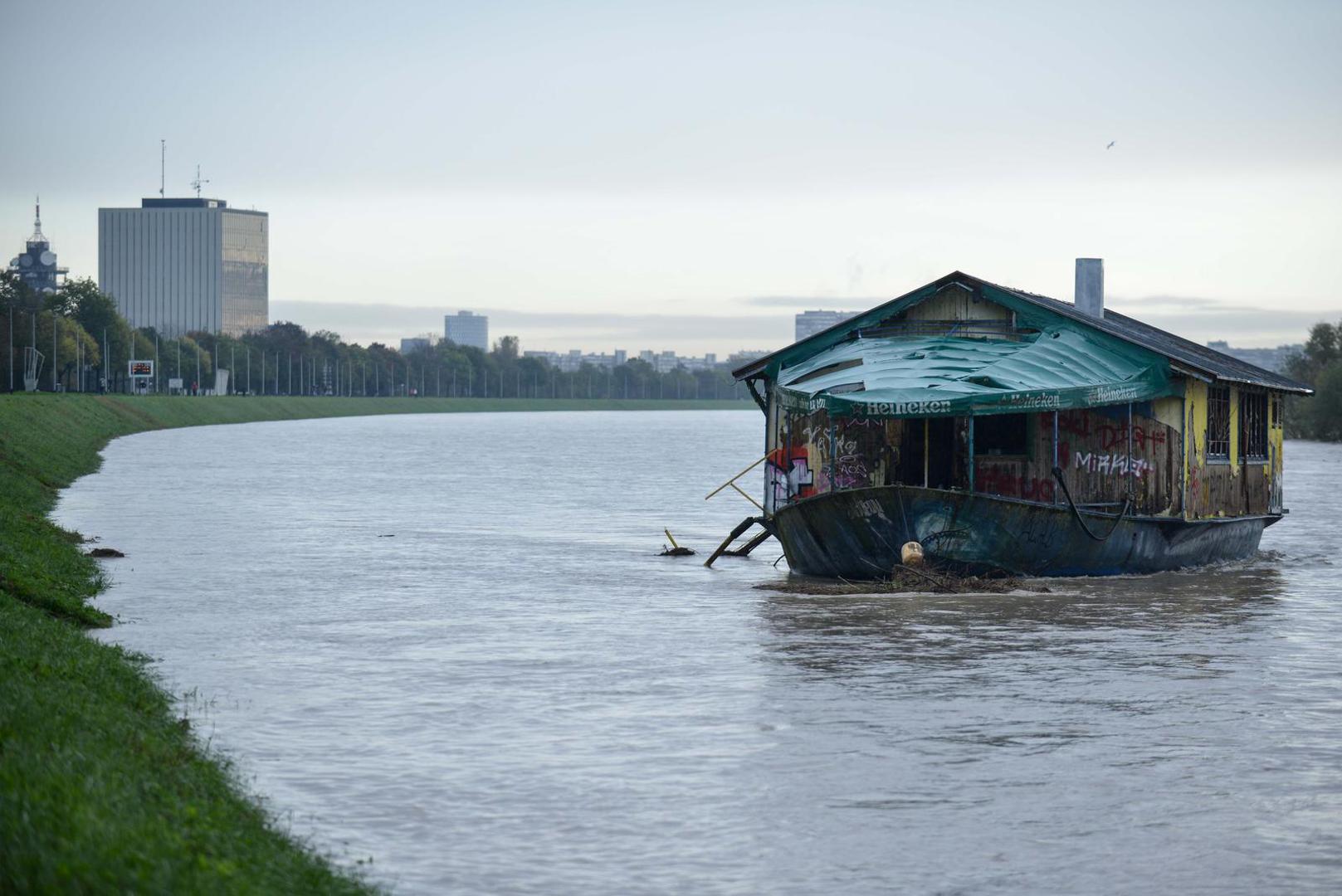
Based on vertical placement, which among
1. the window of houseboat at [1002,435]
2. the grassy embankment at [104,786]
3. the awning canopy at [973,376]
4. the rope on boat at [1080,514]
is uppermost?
the awning canopy at [973,376]

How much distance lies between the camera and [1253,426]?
33.4 meters

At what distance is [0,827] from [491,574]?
2066 centimetres

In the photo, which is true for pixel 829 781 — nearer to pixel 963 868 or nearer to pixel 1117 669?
pixel 963 868

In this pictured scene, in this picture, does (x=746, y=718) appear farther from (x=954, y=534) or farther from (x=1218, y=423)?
(x=1218, y=423)

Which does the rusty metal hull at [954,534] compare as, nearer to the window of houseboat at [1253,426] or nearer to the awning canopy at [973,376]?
the awning canopy at [973,376]

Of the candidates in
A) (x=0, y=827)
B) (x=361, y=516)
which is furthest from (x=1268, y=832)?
(x=361, y=516)

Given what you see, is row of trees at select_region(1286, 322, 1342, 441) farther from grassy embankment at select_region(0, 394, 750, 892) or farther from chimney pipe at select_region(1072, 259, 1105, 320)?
grassy embankment at select_region(0, 394, 750, 892)

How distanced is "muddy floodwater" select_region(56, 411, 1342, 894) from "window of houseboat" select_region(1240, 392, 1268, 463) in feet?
7.96

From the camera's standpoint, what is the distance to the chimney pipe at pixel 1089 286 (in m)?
35.9

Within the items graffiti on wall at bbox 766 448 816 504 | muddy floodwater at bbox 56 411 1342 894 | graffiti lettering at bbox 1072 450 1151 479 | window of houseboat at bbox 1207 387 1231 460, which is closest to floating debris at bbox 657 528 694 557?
muddy floodwater at bbox 56 411 1342 894

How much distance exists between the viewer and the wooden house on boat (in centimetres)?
2538

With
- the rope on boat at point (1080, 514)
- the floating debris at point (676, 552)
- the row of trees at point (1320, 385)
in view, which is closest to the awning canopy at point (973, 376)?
the rope on boat at point (1080, 514)

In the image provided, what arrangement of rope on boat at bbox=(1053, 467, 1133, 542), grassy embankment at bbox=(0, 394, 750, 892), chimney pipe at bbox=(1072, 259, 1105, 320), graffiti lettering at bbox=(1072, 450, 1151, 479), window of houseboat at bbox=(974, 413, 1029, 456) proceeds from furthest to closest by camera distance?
chimney pipe at bbox=(1072, 259, 1105, 320)
window of houseboat at bbox=(974, 413, 1029, 456)
graffiti lettering at bbox=(1072, 450, 1151, 479)
rope on boat at bbox=(1053, 467, 1133, 542)
grassy embankment at bbox=(0, 394, 750, 892)

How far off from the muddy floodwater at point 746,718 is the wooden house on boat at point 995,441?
3.57 ft
